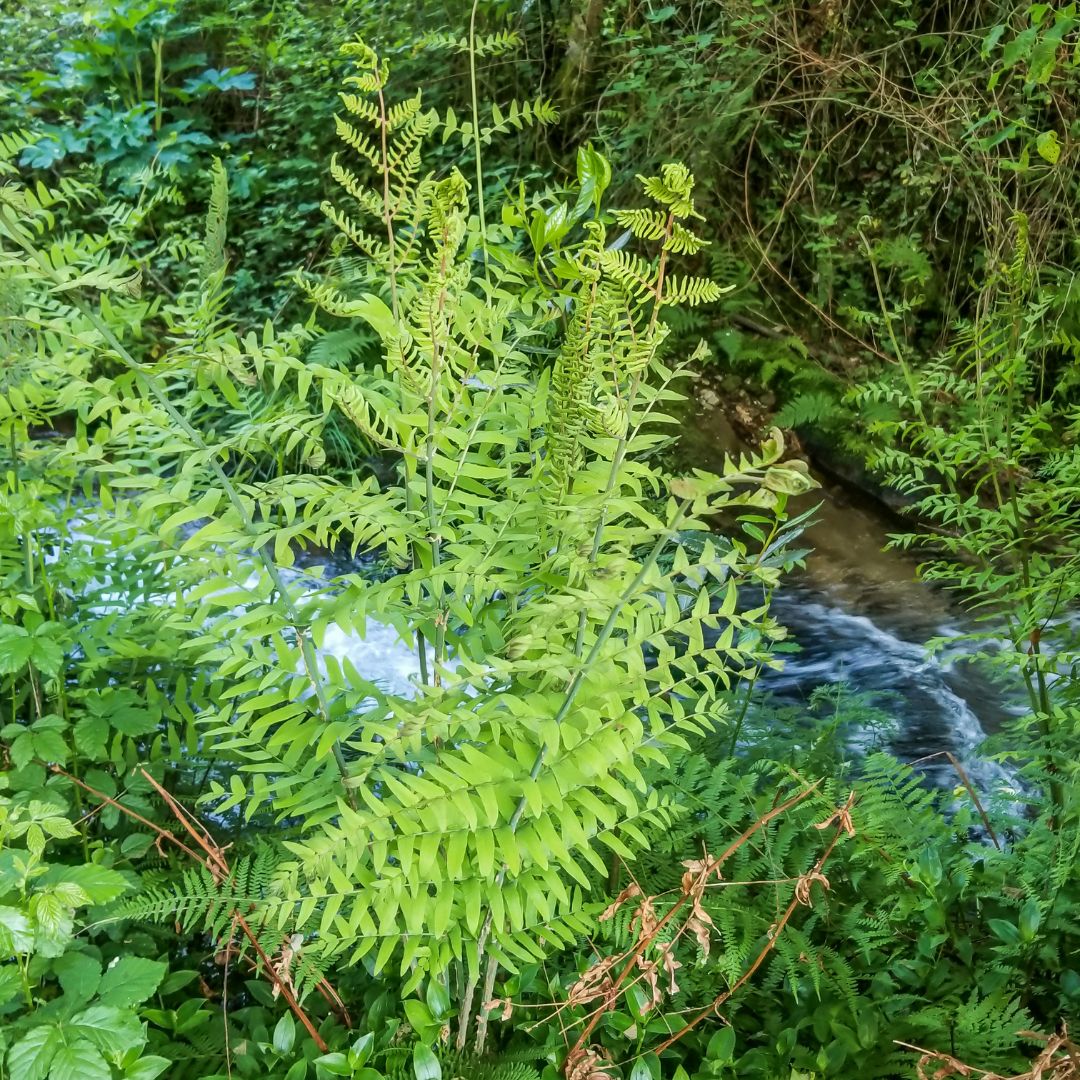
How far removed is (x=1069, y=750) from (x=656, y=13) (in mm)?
4271

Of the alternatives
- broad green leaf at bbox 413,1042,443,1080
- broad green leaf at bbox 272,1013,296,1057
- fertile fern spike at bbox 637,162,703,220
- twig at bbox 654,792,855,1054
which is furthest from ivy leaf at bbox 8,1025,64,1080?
fertile fern spike at bbox 637,162,703,220

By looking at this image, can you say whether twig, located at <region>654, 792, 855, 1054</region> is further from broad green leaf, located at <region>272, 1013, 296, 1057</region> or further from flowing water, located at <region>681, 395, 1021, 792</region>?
flowing water, located at <region>681, 395, 1021, 792</region>

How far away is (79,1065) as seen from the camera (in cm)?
109

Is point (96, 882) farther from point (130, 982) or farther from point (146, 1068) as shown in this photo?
point (146, 1068)

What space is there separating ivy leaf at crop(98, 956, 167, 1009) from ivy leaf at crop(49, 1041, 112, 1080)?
0.31 ft

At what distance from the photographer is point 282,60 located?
20.8ft

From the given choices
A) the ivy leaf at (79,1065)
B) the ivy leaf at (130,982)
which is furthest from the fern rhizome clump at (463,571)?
the ivy leaf at (79,1065)

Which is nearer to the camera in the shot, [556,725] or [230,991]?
[556,725]

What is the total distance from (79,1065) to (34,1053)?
75 millimetres

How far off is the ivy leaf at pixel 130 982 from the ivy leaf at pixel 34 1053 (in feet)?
0.29

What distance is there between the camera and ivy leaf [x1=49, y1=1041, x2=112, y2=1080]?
1.08 m

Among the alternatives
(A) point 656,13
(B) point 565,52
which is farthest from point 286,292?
(A) point 656,13

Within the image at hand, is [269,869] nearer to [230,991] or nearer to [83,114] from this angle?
[230,991]

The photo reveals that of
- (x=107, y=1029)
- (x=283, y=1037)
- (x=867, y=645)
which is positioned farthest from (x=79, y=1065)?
(x=867, y=645)
